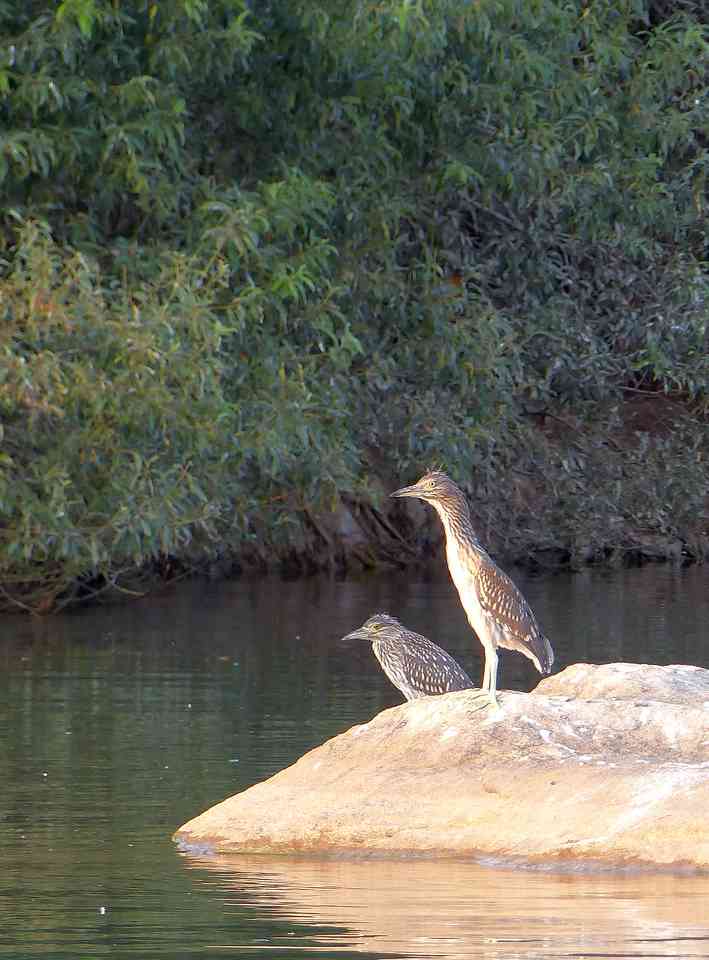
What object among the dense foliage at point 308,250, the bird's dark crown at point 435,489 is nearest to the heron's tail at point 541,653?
the bird's dark crown at point 435,489

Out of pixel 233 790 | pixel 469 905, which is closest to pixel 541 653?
→ pixel 233 790

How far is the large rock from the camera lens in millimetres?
10070

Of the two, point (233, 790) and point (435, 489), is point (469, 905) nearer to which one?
point (435, 489)

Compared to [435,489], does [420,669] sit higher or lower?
lower

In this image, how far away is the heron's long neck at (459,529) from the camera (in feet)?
38.4

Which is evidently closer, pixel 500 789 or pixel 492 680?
pixel 500 789

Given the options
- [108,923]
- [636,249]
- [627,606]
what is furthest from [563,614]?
[108,923]

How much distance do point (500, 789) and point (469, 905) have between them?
124cm

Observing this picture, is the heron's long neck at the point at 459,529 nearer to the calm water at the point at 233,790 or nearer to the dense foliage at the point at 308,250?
the calm water at the point at 233,790

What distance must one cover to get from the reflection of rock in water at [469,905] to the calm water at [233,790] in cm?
2

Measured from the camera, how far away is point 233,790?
41.5ft

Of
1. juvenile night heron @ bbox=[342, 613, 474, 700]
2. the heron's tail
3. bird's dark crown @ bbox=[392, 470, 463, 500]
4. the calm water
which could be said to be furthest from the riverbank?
the heron's tail

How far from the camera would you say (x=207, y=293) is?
2058 cm

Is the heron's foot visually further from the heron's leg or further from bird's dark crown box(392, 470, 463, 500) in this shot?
bird's dark crown box(392, 470, 463, 500)
